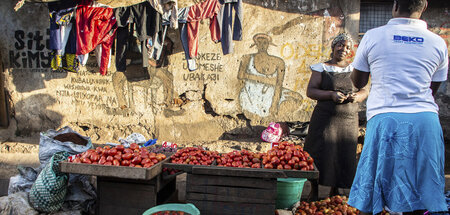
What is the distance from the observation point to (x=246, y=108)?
6078 mm

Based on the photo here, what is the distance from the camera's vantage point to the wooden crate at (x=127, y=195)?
295 cm

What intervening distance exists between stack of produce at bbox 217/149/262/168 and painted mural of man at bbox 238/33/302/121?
3026mm

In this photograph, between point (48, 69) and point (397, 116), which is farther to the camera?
point (48, 69)

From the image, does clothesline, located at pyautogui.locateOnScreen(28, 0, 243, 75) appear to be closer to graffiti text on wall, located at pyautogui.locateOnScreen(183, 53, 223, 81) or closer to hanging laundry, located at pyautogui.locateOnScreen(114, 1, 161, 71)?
hanging laundry, located at pyautogui.locateOnScreen(114, 1, 161, 71)

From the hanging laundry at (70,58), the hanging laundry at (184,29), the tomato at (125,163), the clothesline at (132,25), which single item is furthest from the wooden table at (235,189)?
the hanging laundry at (70,58)

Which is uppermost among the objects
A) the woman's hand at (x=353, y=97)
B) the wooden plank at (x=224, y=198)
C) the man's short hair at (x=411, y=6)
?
the man's short hair at (x=411, y=6)

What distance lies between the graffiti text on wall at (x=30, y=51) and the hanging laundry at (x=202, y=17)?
3.20m

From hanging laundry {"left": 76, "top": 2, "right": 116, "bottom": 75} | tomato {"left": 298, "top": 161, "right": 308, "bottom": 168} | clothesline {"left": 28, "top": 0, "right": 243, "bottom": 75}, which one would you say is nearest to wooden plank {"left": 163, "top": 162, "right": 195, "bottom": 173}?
tomato {"left": 298, "top": 161, "right": 308, "bottom": 168}

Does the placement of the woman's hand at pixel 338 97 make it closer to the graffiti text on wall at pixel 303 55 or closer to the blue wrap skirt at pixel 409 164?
the blue wrap skirt at pixel 409 164

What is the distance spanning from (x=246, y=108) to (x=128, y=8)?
2.77 m

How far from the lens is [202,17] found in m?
5.12

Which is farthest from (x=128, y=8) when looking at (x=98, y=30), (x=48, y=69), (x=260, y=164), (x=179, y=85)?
(x=260, y=164)

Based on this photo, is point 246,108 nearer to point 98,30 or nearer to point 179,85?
point 179,85

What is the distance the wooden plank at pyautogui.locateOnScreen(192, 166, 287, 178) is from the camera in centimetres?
263
